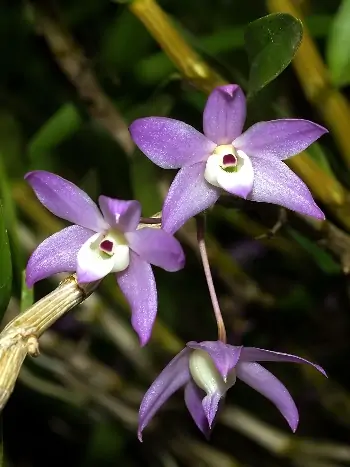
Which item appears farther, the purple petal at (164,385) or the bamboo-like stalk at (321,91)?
the bamboo-like stalk at (321,91)

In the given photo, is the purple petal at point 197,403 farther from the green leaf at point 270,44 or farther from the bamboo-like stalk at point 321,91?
the bamboo-like stalk at point 321,91

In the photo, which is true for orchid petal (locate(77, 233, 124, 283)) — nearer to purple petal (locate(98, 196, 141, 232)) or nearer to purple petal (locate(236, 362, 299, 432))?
purple petal (locate(98, 196, 141, 232))

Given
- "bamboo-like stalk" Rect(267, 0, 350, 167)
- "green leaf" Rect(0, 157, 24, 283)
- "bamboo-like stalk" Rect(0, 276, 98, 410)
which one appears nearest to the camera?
"bamboo-like stalk" Rect(0, 276, 98, 410)

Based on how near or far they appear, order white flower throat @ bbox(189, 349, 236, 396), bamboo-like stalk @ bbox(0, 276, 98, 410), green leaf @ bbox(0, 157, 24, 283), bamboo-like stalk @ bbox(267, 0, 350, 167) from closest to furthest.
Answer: bamboo-like stalk @ bbox(0, 276, 98, 410)
white flower throat @ bbox(189, 349, 236, 396)
green leaf @ bbox(0, 157, 24, 283)
bamboo-like stalk @ bbox(267, 0, 350, 167)

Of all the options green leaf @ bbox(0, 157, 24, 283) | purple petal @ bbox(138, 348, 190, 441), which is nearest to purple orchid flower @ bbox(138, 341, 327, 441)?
purple petal @ bbox(138, 348, 190, 441)

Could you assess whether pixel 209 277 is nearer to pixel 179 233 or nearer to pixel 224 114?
pixel 224 114

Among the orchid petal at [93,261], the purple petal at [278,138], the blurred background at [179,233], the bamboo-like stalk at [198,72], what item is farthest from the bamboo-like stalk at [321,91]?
the orchid petal at [93,261]

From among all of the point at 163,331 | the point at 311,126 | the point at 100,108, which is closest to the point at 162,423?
the point at 163,331

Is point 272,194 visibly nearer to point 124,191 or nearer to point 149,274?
point 149,274
